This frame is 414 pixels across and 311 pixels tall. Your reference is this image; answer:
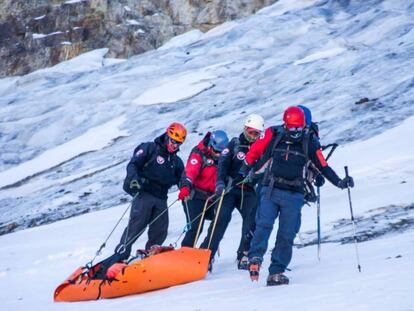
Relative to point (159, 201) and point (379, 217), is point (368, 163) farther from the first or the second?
point (159, 201)

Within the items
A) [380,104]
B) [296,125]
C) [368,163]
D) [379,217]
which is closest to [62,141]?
[380,104]

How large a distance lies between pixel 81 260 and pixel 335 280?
7.20 m

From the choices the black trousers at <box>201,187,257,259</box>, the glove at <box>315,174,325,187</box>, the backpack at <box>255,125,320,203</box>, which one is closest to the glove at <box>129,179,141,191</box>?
the black trousers at <box>201,187,257,259</box>

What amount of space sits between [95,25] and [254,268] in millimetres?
43737

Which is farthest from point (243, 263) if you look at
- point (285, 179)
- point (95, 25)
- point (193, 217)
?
point (95, 25)

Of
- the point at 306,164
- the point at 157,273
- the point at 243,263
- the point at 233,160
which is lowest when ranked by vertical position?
the point at 243,263

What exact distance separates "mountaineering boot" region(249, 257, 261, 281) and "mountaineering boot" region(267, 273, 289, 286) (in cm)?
27

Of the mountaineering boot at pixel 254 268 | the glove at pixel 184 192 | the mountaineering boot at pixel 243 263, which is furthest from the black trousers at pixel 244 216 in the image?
the mountaineering boot at pixel 254 268

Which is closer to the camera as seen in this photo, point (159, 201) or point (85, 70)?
point (159, 201)

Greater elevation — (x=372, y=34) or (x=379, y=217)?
(x=379, y=217)

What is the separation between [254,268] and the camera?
7.66m

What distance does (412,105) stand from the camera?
2130cm

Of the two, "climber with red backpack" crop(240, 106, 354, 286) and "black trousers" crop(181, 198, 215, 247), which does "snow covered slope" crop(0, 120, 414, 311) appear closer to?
"climber with red backpack" crop(240, 106, 354, 286)

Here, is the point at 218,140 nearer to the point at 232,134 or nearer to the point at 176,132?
the point at 176,132
